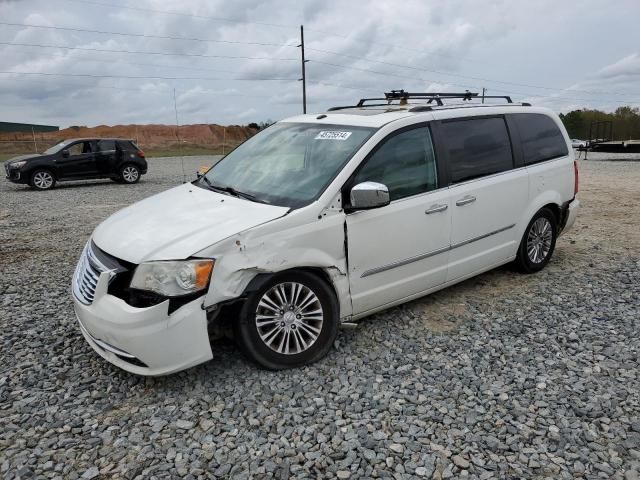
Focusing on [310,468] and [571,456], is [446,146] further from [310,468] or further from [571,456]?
[310,468]

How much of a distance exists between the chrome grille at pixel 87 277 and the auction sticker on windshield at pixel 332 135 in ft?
6.47

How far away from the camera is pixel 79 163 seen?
15797 mm

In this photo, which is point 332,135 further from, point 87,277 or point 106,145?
point 106,145

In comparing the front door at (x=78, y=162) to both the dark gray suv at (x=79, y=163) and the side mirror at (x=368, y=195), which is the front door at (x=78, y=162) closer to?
the dark gray suv at (x=79, y=163)

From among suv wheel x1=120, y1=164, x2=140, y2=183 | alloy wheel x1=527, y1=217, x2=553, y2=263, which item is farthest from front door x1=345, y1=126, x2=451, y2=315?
suv wheel x1=120, y1=164, x2=140, y2=183

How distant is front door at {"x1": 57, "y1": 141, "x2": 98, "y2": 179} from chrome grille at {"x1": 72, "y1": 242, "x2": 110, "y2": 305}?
1342 cm

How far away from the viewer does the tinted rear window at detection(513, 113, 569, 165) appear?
17.1ft

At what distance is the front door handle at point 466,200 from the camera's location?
14.5ft

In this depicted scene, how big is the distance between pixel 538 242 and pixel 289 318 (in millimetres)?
3313

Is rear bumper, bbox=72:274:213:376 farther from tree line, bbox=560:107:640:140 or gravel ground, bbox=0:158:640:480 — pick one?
tree line, bbox=560:107:640:140

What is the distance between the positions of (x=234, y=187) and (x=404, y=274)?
5.11ft

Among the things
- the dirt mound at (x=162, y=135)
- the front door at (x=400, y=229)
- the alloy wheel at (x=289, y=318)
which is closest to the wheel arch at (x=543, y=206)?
the front door at (x=400, y=229)

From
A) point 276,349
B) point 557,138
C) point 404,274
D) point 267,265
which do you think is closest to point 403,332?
point 404,274

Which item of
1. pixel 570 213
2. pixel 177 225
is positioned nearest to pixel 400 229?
pixel 177 225
